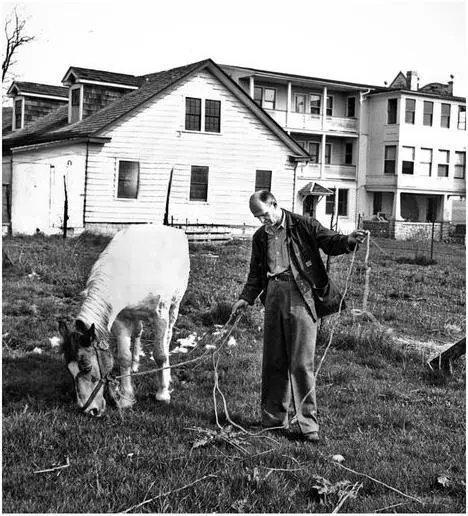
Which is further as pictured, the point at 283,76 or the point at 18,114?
the point at 283,76

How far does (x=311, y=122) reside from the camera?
4288 centimetres

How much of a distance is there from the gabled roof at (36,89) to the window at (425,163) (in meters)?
22.2

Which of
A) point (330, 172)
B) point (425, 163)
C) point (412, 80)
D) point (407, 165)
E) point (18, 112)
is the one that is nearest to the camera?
point (18, 112)

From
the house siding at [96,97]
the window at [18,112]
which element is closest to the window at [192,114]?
the house siding at [96,97]

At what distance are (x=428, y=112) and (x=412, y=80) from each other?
3355 mm

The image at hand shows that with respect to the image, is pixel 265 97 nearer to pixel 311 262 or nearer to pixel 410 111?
pixel 410 111

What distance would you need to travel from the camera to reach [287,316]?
6.94m

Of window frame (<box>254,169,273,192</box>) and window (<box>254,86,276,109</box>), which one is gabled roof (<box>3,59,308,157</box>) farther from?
window (<box>254,86,276,109</box>)

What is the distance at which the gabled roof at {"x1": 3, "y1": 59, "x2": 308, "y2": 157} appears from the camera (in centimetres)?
2728

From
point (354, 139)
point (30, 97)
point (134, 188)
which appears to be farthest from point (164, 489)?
point (354, 139)

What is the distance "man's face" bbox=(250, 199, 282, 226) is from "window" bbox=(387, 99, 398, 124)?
39.6 metres

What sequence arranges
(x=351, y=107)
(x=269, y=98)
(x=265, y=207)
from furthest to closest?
(x=351, y=107), (x=269, y=98), (x=265, y=207)

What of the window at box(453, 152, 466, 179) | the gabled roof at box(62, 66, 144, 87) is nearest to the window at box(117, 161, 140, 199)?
the gabled roof at box(62, 66, 144, 87)

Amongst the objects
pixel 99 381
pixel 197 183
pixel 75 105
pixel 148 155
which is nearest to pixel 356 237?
pixel 99 381
